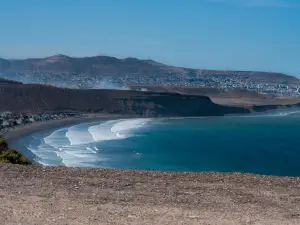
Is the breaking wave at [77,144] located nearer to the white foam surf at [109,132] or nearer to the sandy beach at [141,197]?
the white foam surf at [109,132]

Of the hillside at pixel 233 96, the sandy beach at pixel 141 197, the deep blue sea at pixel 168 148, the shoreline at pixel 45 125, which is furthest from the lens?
the hillside at pixel 233 96

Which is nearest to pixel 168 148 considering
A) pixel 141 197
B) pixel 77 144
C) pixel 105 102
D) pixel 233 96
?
pixel 77 144

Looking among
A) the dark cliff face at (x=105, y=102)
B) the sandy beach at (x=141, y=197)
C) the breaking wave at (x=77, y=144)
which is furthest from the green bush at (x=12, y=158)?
the dark cliff face at (x=105, y=102)

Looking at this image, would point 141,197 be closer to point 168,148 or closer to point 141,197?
point 141,197

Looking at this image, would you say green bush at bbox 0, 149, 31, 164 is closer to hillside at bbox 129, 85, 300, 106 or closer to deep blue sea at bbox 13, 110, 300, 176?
deep blue sea at bbox 13, 110, 300, 176

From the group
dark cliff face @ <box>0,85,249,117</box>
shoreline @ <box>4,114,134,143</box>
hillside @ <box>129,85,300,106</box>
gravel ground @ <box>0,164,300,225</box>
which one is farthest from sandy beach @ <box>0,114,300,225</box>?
hillside @ <box>129,85,300,106</box>

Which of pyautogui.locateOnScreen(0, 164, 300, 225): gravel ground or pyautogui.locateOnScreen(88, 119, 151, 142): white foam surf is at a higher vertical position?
pyautogui.locateOnScreen(0, 164, 300, 225): gravel ground

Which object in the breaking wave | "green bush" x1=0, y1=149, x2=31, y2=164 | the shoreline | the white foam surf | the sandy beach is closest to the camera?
the sandy beach
